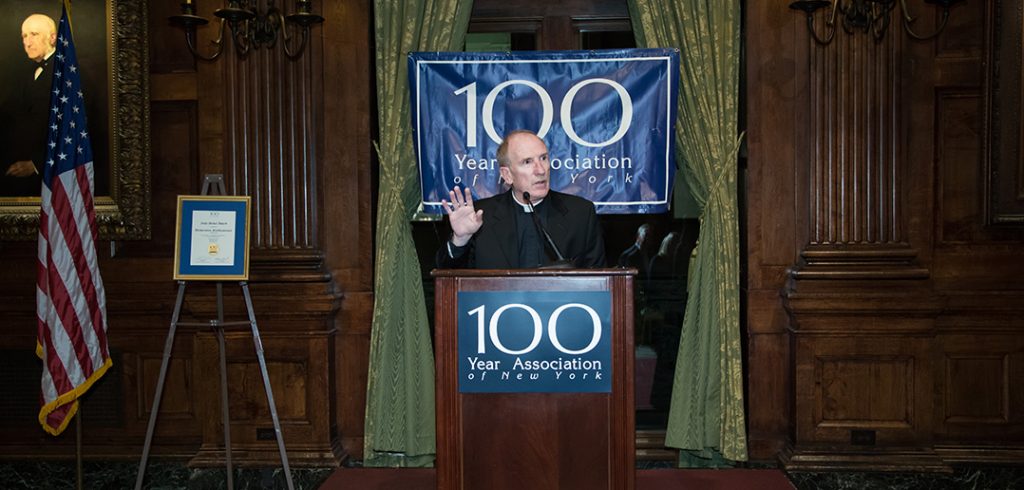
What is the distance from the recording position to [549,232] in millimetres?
3910

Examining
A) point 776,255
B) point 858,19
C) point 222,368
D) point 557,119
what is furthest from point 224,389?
point 858,19

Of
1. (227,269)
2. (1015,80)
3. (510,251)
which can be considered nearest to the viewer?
(510,251)

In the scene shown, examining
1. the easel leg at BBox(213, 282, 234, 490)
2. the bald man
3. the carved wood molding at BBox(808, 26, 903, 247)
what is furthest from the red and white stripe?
the carved wood molding at BBox(808, 26, 903, 247)

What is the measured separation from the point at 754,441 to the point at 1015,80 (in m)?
2.35

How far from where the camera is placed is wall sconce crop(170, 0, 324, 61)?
3990mm

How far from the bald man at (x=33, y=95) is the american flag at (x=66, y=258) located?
1033 millimetres

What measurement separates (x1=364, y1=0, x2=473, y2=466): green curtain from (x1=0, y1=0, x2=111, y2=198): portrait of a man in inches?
61.3

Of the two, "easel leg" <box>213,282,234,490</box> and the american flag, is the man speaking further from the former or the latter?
the american flag

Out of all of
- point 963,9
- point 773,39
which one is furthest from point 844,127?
point 963,9

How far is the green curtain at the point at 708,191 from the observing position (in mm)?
4688

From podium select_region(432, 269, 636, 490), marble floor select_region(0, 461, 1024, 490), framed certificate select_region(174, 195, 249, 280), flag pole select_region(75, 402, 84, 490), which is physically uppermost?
framed certificate select_region(174, 195, 249, 280)

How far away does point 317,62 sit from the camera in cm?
484

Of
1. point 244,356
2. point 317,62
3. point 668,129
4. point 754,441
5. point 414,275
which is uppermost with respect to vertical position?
point 317,62

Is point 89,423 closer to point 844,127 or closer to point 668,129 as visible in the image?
point 668,129
